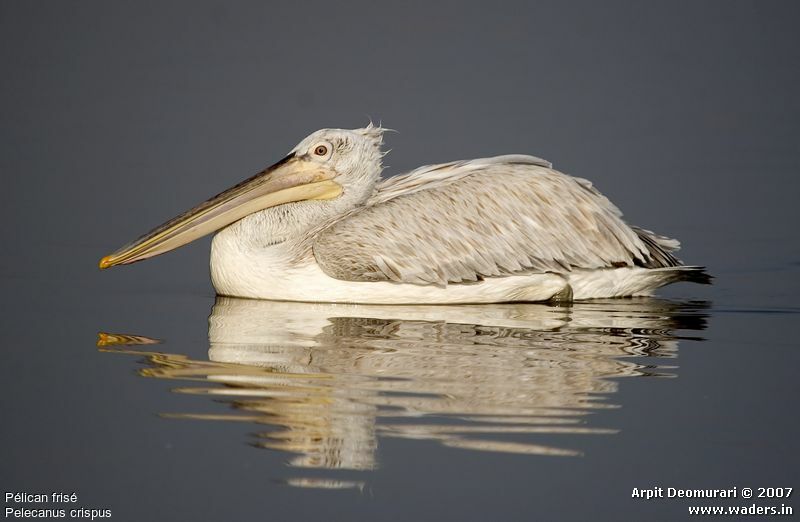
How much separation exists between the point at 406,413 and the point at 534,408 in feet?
1.83

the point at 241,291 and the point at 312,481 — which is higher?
the point at 241,291

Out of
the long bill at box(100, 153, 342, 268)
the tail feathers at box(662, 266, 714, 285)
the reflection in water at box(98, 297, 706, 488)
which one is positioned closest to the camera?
the reflection in water at box(98, 297, 706, 488)

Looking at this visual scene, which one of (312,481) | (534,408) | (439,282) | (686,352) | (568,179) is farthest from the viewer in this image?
(568,179)

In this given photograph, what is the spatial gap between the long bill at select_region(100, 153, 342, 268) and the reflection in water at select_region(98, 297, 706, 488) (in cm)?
52

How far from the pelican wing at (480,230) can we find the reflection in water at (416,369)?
0.27m

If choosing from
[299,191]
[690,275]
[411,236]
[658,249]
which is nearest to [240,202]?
[299,191]

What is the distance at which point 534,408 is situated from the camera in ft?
19.8

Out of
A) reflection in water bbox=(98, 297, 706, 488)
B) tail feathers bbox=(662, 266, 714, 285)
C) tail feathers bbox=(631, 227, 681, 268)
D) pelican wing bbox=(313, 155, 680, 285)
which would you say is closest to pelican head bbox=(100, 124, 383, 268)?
pelican wing bbox=(313, 155, 680, 285)

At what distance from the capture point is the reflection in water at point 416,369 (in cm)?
561

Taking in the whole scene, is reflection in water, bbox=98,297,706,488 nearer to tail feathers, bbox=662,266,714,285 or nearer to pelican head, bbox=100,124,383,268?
tail feathers, bbox=662,266,714,285

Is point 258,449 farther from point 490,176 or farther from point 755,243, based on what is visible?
point 755,243

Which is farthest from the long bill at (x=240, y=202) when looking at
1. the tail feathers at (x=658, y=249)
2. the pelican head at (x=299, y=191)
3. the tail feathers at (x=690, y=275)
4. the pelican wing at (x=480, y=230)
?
the tail feathers at (x=690, y=275)

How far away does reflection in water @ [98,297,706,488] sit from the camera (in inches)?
221

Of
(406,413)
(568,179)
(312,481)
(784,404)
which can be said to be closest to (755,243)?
(568,179)
